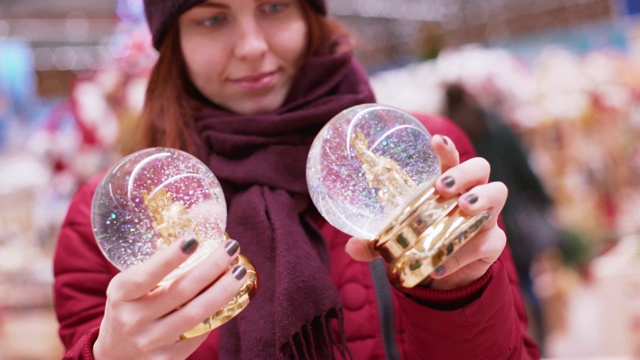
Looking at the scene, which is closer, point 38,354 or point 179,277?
point 179,277

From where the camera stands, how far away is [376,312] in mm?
1200

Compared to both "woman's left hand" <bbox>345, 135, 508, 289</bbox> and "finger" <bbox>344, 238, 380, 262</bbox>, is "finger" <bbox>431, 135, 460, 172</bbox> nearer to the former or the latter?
"woman's left hand" <bbox>345, 135, 508, 289</bbox>

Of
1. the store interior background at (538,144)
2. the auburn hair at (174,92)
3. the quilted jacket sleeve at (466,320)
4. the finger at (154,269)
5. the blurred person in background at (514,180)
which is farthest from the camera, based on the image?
the store interior background at (538,144)

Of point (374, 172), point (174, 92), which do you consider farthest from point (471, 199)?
point (174, 92)

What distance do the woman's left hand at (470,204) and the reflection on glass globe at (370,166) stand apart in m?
0.03

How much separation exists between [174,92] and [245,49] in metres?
0.23

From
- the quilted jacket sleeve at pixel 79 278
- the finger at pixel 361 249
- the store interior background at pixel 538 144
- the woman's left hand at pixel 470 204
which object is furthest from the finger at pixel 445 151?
the store interior background at pixel 538 144

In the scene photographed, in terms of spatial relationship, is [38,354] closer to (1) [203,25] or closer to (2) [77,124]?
(2) [77,124]

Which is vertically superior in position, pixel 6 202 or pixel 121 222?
pixel 121 222

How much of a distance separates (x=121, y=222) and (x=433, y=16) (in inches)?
287

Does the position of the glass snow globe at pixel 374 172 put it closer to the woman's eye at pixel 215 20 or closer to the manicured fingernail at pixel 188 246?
the manicured fingernail at pixel 188 246

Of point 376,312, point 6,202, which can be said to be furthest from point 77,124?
point 376,312

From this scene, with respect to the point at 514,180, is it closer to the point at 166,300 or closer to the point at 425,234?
the point at 425,234

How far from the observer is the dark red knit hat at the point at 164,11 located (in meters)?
1.26
